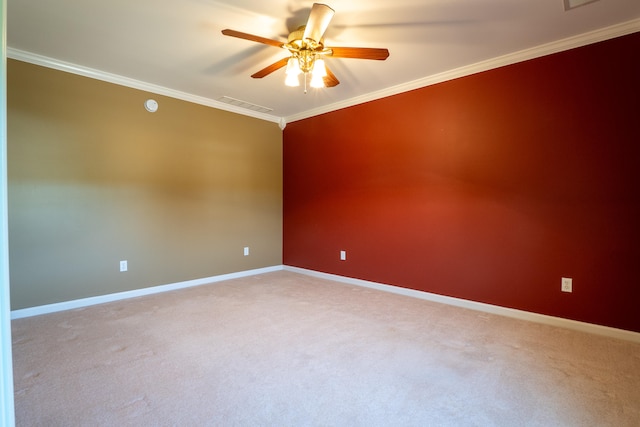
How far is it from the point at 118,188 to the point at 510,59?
414 cm

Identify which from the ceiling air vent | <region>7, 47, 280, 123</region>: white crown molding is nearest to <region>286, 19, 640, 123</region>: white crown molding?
the ceiling air vent

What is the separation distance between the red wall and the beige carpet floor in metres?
0.43

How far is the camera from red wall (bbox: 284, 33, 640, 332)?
2.42 m

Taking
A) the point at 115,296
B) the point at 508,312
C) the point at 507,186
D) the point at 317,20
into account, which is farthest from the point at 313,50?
the point at 115,296

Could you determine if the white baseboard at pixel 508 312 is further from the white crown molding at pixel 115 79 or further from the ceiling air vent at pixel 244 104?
the white crown molding at pixel 115 79

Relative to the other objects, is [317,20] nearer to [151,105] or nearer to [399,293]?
[151,105]

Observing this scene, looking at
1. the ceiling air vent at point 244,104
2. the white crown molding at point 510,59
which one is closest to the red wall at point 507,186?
the white crown molding at point 510,59

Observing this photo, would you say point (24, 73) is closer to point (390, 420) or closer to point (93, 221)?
point (93, 221)

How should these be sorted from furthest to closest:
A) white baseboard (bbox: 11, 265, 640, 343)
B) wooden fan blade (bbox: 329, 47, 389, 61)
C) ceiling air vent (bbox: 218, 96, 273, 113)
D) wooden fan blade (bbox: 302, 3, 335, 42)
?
ceiling air vent (bbox: 218, 96, 273, 113) → white baseboard (bbox: 11, 265, 640, 343) → wooden fan blade (bbox: 329, 47, 389, 61) → wooden fan blade (bbox: 302, 3, 335, 42)

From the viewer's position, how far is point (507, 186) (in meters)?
2.90

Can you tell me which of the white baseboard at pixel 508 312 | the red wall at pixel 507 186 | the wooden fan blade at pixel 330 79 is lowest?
the white baseboard at pixel 508 312

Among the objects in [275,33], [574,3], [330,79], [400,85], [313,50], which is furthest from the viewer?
Answer: [400,85]

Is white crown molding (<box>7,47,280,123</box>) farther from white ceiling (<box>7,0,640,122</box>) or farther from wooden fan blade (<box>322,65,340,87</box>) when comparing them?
wooden fan blade (<box>322,65,340,87</box>)

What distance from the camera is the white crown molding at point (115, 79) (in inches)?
110
